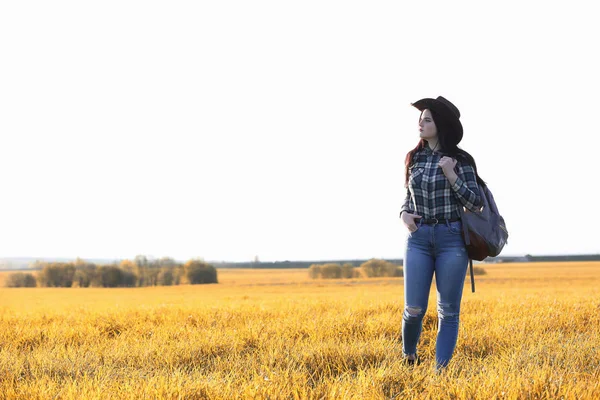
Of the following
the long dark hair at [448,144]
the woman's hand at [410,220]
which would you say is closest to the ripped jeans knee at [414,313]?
the woman's hand at [410,220]

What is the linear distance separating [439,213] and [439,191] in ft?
0.60

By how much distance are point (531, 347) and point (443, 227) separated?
197cm

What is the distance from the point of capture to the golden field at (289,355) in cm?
400

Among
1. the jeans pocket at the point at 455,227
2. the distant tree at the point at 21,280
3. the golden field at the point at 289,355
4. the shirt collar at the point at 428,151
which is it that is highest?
the shirt collar at the point at 428,151

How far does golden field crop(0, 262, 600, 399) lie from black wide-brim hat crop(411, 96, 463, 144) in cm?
196

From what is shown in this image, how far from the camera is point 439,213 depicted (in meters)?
4.64

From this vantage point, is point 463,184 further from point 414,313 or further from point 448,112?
point 414,313

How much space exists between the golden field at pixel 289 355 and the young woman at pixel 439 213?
1.71ft

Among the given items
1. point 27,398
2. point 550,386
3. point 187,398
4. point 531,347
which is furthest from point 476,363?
point 27,398

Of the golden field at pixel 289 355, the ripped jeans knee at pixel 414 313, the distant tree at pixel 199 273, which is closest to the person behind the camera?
the golden field at pixel 289 355

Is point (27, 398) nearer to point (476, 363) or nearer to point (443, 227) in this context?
point (443, 227)

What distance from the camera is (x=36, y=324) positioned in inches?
321

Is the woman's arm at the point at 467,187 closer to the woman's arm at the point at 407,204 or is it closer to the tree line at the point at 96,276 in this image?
the woman's arm at the point at 407,204

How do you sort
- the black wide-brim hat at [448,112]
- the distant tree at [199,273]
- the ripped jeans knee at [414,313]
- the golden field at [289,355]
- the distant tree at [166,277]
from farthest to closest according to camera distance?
the distant tree at [199,273], the distant tree at [166,277], the ripped jeans knee at [414,313], the black wide-brim hat at [448,112], the golden field at [289,355]
